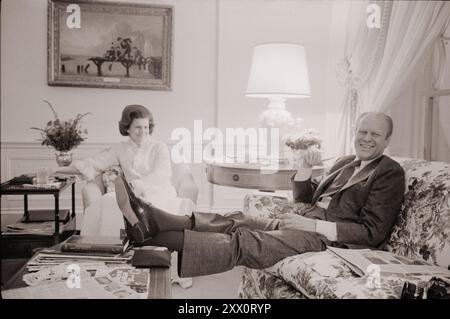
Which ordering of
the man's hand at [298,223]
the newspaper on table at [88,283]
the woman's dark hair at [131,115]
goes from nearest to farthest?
the newspaper on table at [88,283], the man's hand at [298,223], the woman's dark hair at [131,115]

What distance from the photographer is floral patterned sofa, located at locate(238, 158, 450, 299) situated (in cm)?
117

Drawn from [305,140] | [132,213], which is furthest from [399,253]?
[132,213]

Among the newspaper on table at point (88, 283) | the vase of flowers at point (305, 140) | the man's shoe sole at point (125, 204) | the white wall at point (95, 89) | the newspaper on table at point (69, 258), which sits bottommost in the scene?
the newspaper on table at point (88, 283)

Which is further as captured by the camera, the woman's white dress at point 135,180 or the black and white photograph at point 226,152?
the woman's white dress at point 135,180

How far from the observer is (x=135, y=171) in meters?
2.41

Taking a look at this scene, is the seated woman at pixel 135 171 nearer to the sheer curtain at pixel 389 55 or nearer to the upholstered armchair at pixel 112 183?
the upholstered armchair at pixel 112 183

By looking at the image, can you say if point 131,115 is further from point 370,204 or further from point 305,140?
point 370,204

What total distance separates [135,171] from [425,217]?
1.49 meters

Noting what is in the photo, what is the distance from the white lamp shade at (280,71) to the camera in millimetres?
2297

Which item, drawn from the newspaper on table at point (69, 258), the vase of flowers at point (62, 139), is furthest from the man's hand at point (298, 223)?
the vase of flowers at point (62, 139)

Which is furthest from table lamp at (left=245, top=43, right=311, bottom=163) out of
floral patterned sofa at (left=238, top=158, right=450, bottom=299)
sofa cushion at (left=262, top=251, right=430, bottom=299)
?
sofa cushion at (left=262, top=251, right=430, bottom=299)

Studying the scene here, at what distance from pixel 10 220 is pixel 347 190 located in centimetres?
205

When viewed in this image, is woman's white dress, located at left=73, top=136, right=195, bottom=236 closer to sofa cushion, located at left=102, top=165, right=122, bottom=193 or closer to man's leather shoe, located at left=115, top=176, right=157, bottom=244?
sofa cushion, located at left=102, top=165, right=122, bottom=193
